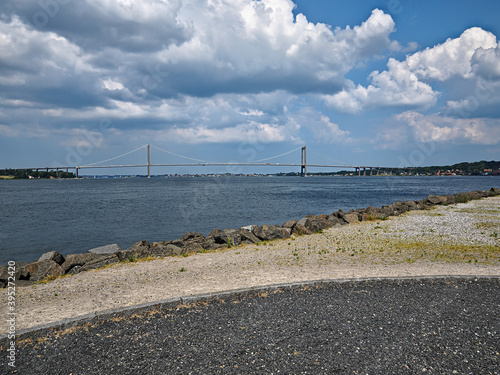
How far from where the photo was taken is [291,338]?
426 cm

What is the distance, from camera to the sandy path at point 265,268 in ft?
18.7

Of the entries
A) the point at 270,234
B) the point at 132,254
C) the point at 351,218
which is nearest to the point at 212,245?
the point at 270,234

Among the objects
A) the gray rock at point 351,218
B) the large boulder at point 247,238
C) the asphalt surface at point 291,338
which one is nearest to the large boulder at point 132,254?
the large boulder at point 247,238

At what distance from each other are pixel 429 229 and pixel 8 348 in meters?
12.7

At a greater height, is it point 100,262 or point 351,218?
point 351,218

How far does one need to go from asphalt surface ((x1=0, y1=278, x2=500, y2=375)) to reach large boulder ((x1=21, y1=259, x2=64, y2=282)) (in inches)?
151

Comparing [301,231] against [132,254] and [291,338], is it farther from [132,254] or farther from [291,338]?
[291,338]

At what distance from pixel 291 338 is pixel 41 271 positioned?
6.25 m

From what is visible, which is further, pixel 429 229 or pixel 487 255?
pixel 429 229

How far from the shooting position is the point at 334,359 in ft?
12.4

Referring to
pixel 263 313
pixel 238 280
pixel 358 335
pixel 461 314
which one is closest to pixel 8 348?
pixel 263 313

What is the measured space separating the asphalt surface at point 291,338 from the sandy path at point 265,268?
0.73 meters

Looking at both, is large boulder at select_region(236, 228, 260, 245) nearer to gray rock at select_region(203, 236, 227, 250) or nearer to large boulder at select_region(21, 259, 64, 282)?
gray rock at select_region(203, 236, 227, 250)

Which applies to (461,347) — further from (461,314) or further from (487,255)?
(487,255)
